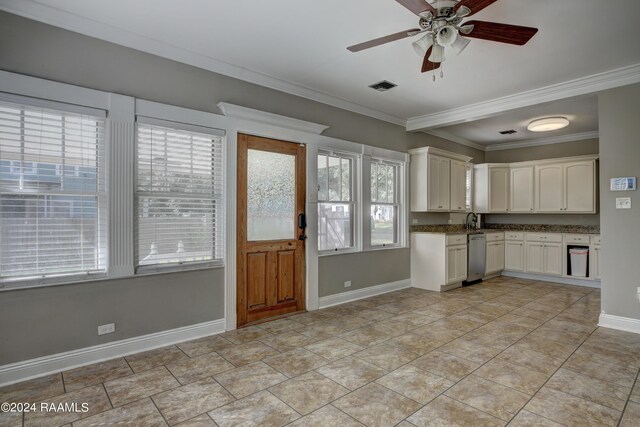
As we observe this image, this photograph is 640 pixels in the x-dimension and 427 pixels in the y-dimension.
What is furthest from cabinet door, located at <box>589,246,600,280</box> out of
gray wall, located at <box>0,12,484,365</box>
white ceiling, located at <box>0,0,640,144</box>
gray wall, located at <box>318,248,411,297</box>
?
gray wall, located at <box>0,12,484,365</box>

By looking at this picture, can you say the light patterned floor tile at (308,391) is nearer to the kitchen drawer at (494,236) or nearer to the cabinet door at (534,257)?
the kitchen drawer at (494,236)

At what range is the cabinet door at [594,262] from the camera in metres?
5.95

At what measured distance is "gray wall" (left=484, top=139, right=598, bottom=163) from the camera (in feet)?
21.9

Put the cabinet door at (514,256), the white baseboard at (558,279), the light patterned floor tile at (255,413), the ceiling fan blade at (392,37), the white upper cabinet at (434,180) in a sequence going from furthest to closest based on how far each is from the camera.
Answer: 1. the cabinet door at (514,256)
2. the white baseboard at (558,279)
3. the white upper cabinet at (434,180)
4. the ceiling fan blade at (392,37)
5. the light patterned floor tile at (255,413)

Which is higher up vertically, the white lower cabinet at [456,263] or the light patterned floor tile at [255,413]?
the white lower cabinet at [456,263]

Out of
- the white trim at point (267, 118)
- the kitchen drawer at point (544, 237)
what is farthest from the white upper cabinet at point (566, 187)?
the white trim at point (267, 118)

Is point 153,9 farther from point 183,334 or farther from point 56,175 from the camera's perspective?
point 183,334

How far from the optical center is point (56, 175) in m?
2.76

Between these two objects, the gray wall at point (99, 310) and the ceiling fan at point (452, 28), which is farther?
the gray wall at point (99, 310)

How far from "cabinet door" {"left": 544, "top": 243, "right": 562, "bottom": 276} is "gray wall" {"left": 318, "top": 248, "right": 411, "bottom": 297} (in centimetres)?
281

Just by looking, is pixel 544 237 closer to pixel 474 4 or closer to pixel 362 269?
pixel 362 269

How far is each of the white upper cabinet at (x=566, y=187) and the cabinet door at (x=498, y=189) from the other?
0.56m

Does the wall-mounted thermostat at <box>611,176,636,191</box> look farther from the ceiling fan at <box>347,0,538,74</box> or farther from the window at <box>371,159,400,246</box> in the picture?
the window at <box>371,159,400,246</box>

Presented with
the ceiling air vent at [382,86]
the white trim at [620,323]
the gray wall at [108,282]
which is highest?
the ceiling air vent at [382,86]
